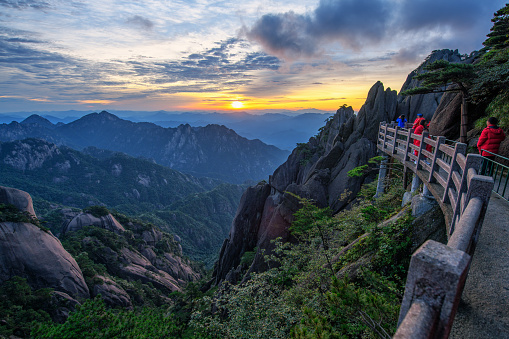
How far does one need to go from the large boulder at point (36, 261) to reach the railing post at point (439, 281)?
→ 30.2 m

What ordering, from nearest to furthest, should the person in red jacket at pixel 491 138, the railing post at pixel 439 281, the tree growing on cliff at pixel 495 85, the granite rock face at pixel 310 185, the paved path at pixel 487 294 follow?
the railing post at pixel 439 281, the paved path at pixel 487 294, the person in red jacket at pixel 491 138, the tree growing on cliff at pixel 495 85, the granite rock face at pixel 310 185

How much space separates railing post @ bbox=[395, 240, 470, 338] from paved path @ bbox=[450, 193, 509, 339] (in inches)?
68.7

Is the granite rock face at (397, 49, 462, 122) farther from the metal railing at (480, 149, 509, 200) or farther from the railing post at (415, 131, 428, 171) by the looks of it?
the metal railing at (480, 149, 509, 200)

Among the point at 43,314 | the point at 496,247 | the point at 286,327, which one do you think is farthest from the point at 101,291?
the point at 496,247

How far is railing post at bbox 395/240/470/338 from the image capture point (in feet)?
5.37

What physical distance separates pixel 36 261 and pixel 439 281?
32.1 meters

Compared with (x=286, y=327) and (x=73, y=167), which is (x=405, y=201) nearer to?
(x=286, y=327)

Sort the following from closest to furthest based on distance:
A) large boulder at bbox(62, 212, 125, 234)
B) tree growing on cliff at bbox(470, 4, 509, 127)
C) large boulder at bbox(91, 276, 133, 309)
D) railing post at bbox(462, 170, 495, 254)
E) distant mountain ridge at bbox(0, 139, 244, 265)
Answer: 1. railing post at bbox(462, 170, 495, 254)
2. tree growing on cliff at bbox(470, 4, 509, 127)
3. large boulder at bbox(91, 276, 133, 309)
4. large boulder at bbox(62, 212, 125, 234)
5. distant mountain ridge at bbox(0, 139, 244, 265)

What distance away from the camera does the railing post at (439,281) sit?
1.64 meters

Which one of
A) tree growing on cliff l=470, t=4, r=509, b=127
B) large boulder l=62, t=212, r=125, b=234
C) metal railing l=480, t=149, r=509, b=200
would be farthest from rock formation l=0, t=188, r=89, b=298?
tree growing on cliff l=470, t=4, r=509, b=127

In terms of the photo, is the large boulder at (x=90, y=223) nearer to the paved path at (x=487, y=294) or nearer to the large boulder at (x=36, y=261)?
the large boulder at (x=36, y=261)

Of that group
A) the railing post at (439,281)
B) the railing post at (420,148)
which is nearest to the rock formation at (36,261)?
the railing post at (420,148)

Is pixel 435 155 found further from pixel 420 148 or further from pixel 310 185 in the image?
pixel 310 185

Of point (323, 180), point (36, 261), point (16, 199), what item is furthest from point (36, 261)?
point (323, 180)
